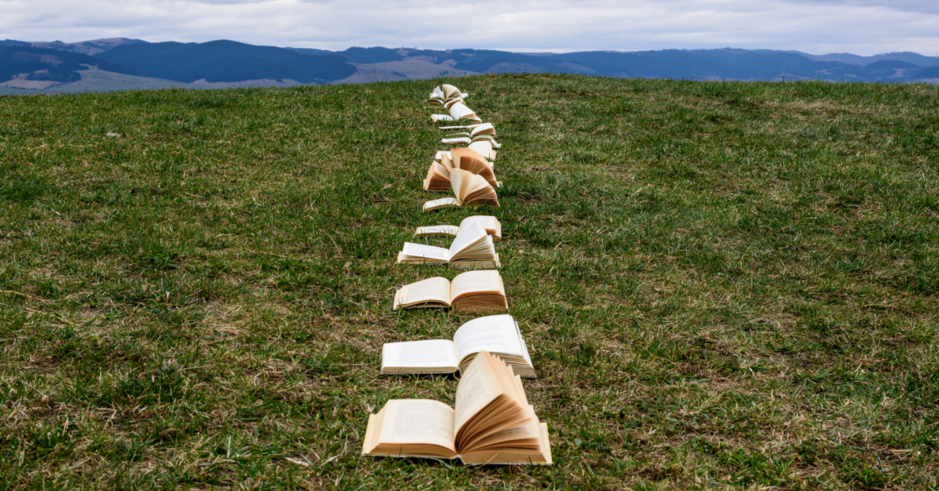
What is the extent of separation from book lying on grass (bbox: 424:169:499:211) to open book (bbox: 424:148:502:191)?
424 mm

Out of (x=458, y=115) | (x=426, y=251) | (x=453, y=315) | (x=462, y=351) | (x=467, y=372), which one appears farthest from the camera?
(x=458, y=115)

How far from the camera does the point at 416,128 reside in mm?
8812

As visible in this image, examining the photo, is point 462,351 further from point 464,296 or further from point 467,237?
point 467,237

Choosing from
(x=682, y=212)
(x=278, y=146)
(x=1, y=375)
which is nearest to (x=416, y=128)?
(x=278, y=146)

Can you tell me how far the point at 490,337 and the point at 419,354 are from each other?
0.39 metres

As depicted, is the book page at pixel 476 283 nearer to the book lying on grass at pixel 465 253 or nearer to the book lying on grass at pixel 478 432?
the book lying on grass at pixel 465 253

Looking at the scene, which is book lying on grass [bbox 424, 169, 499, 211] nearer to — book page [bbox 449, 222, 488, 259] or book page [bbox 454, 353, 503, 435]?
book page [bbox 449, 222, 488, 259]

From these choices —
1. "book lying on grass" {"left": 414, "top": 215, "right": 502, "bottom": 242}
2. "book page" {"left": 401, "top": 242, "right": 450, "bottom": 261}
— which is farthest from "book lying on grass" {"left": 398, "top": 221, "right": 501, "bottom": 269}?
"book lying on grass" {"left": 414, "top": 215, "right": 502, "bottom": 242}

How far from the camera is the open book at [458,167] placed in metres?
5.92

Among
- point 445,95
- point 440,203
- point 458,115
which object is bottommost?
point 440,203

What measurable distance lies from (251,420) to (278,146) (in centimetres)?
561

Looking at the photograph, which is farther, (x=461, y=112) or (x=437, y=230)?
(x=461, y=112)

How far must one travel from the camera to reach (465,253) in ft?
13.5

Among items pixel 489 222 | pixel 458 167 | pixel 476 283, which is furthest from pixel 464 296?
pixel 458 167
